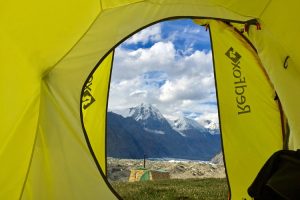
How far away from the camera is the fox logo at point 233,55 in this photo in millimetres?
3285

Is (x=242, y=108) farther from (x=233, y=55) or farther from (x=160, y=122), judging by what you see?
(x=160, y=122)

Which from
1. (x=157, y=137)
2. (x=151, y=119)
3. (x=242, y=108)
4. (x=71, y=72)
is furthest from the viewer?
(x=151, y=119)

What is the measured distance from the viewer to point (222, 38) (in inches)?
133

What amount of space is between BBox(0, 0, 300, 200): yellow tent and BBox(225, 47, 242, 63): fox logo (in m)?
0.34

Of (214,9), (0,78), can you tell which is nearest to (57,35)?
(0,78)

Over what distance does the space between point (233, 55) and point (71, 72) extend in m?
1.73

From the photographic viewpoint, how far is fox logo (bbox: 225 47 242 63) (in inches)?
129

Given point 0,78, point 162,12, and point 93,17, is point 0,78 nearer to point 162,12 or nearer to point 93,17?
point 93,17

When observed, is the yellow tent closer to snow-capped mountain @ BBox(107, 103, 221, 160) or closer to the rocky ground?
the rocky ground

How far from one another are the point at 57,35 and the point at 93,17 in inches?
13.6

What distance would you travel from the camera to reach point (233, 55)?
3314 mm

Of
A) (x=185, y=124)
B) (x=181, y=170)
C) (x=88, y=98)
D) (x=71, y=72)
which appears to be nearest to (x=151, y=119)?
(x=185, y=124)

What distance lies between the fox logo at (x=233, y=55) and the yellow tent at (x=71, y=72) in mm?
339

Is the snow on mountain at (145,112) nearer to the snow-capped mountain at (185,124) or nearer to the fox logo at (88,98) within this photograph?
the snow-capped mountain at (185,124)
